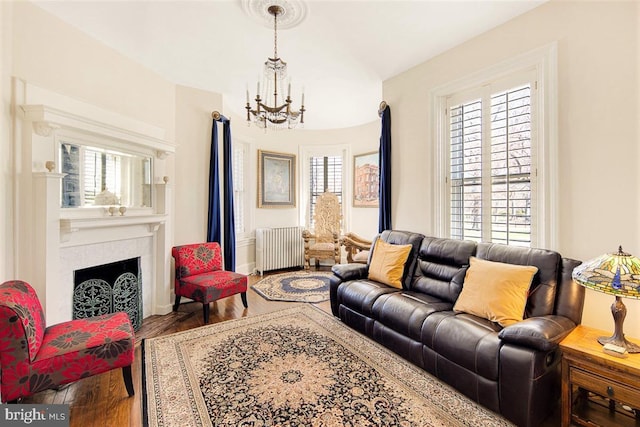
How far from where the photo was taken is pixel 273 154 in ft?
18.5

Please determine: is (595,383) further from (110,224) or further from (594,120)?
(110,224)

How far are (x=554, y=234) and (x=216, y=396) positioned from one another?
9.31ft

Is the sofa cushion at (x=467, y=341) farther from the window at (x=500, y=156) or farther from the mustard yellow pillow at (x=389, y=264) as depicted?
the window at (x=500, y=156)

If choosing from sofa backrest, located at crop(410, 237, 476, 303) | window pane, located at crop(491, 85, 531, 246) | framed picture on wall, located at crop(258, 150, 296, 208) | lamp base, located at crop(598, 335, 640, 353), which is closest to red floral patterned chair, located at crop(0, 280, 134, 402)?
sofa backrest, located at crop(410, 237, 476, 303)

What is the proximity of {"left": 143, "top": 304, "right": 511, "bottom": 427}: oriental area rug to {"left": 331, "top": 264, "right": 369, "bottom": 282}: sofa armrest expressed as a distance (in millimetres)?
576

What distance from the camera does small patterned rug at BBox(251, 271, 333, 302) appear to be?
4039 millimetres

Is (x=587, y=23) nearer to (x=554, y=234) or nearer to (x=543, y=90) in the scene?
(x=543, y=90)

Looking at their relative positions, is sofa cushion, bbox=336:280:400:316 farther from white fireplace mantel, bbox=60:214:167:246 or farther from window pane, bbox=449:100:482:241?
white fireplace mantel, bbox=60:214:167:246

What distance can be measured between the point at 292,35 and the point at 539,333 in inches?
136

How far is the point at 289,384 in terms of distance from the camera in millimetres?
2078

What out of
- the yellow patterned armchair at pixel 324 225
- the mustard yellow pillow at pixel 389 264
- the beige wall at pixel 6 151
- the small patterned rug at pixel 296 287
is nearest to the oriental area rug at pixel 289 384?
the mustard yellow pillow at pixel 389 264

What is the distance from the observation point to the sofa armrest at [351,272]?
322 cm

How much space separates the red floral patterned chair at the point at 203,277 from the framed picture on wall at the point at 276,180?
1.89m

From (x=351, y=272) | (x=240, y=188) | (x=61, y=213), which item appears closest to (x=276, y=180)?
(x=240, y=188)
